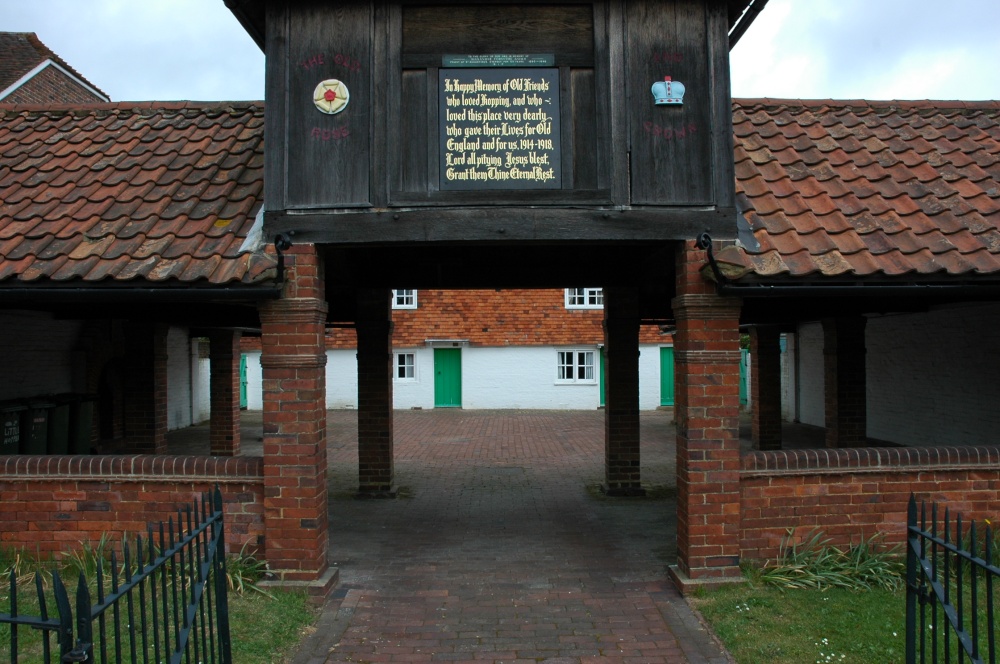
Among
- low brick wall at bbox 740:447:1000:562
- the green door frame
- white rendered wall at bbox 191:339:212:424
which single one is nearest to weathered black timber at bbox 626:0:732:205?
low brick wall at bbox 740:447:1000:562

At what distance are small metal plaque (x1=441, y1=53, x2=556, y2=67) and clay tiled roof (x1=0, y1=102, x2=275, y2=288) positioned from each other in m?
2.10

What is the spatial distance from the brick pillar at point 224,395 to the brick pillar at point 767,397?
9.91 meters

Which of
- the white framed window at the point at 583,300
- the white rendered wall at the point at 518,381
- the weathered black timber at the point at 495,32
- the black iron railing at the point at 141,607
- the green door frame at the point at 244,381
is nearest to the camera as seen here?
the black iron railing at the point at 141,607

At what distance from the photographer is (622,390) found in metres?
10.2

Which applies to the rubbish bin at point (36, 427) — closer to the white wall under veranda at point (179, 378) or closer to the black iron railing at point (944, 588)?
the white wall under veranda at point (179, 378)

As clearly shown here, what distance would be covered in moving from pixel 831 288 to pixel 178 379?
1856 cm

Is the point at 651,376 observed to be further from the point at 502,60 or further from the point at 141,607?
the point at 141,607

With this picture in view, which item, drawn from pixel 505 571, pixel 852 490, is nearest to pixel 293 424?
pixel 505 571

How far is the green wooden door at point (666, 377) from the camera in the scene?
2678 centimetres

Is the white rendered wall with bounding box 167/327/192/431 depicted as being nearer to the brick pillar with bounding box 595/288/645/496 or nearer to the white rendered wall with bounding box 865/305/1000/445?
the brick pillar with bounding box 595/288/645/496

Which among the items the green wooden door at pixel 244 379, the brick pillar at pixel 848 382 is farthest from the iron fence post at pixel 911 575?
the green wooden door at pixel 244 379

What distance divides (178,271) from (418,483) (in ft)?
21.3

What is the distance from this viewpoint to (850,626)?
17.1 ft

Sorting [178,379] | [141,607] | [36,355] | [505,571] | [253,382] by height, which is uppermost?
[36,355]
